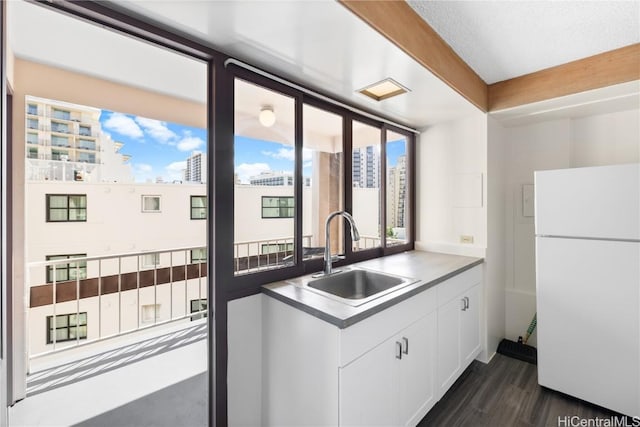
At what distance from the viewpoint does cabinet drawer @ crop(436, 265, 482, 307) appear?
1.68 metres

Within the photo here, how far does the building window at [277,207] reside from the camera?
1668 mm

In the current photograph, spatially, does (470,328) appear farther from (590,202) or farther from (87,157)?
(87,157)

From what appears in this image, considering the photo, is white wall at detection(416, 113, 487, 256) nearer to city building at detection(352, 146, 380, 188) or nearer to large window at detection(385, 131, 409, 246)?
large window at detection(385, 131, 409, 246)

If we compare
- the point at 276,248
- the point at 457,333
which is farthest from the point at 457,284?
the point at 276,248

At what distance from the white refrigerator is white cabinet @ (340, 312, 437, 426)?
0.95m

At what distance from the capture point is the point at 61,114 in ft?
7.33

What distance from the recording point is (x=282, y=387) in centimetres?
132

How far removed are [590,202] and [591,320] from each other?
756mm

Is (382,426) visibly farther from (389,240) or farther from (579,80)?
(579,80)

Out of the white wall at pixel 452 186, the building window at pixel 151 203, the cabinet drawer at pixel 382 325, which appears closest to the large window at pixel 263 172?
the cabinet drawer at pixel 382 325

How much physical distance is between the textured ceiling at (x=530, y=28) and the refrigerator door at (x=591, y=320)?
123 cm

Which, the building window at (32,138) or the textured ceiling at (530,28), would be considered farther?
the building window at (32,138)

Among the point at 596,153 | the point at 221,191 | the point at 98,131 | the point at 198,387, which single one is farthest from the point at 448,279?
the point at 98,131

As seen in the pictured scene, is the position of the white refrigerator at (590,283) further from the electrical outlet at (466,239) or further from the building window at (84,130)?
the building window at (84,130)
